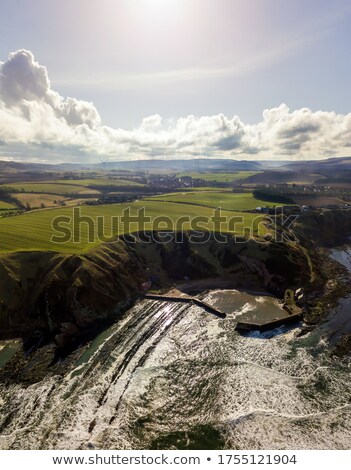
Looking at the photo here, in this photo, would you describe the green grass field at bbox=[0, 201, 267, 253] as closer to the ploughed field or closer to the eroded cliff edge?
the ploughed field

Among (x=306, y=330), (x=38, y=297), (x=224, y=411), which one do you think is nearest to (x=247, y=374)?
(x=224, y=411)

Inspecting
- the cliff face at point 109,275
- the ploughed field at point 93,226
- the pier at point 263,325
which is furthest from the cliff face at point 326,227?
the pier at point 263,325

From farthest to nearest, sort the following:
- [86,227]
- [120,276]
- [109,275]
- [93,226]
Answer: [93,226], [86,227], [120,276], [109,275]

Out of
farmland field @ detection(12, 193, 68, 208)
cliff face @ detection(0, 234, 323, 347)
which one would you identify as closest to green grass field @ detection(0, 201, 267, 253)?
cliff face @ detection(0, 234, 323, 347)

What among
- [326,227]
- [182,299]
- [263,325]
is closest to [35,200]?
[182,299]

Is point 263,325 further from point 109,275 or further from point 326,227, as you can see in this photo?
point 326,227

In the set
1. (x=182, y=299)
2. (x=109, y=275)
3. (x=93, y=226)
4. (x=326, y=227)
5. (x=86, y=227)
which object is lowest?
(x=326, y=227)

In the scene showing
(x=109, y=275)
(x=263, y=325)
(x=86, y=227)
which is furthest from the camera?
(x=86, y=227)
